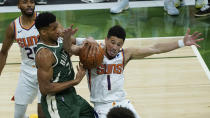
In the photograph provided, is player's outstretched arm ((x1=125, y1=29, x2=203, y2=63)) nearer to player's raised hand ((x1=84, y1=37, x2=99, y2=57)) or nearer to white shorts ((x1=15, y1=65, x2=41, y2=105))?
player's raised hand ((x1=84, y1=37, x2=99, y2=57))

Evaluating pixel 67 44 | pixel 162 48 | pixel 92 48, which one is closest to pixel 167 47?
pixel 162 48

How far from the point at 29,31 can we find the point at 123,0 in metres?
5.56

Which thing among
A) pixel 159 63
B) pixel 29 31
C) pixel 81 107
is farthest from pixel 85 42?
pixel 159 63

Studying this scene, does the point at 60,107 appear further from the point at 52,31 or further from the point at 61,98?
the point at 52,31

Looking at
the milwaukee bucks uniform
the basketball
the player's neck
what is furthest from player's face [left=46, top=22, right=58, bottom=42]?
the player's neck

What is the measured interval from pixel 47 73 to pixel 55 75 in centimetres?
17

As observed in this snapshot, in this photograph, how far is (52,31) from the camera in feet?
11.7

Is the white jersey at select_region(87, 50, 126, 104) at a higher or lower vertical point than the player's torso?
lower

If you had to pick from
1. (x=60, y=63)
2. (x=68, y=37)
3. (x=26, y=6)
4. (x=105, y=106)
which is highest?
(x=26, y=6)

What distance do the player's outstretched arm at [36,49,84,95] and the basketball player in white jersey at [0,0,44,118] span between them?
92 cm

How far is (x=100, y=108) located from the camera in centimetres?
390

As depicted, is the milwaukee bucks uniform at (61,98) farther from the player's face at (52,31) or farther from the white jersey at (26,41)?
the white jersey at (26,41)

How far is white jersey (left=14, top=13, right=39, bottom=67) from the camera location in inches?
174

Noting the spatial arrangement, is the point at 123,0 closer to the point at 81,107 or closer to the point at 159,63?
the point at 159,63
